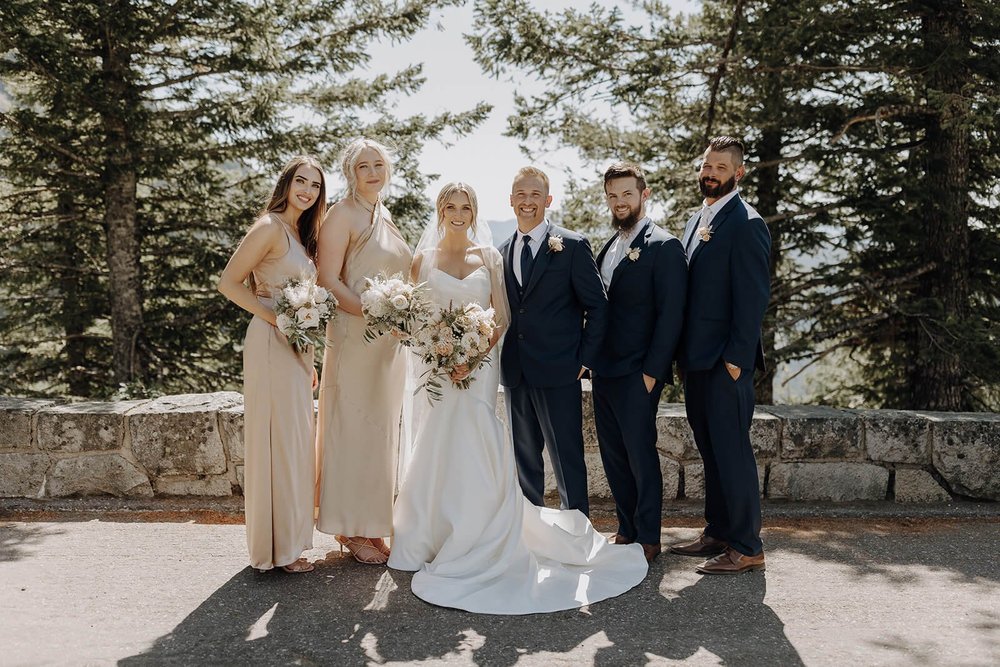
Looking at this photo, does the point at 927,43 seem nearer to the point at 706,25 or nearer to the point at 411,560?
the point at 706,25

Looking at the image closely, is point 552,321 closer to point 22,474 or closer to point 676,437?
point 676,437

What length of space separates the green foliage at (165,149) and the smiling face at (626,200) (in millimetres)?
6695

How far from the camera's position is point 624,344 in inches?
175

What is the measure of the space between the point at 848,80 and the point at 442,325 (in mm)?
7910

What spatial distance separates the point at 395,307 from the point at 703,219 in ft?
5.90

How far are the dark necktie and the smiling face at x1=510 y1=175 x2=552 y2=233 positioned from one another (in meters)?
0.09

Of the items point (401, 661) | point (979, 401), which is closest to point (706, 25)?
point (979, 401)

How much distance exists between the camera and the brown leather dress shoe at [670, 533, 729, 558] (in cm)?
457

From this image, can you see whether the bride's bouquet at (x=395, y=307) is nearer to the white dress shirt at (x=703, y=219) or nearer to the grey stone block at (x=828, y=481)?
the white dress shirt at (x=703, y=219)

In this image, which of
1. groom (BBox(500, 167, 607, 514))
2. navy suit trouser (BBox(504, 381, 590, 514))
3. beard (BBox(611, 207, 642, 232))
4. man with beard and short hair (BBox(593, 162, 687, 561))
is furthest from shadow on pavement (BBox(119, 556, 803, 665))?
beard (BBox(611, 207, 642, 232))

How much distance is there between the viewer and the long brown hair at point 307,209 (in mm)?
4441

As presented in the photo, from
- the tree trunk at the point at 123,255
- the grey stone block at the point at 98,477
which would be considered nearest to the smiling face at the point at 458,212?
the grey stone block at the point at 98,477

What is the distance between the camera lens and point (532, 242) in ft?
14.9

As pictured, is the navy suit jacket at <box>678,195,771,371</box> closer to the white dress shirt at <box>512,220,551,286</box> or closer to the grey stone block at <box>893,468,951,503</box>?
the white dress shirt at <box>512,220,551,286</box>
